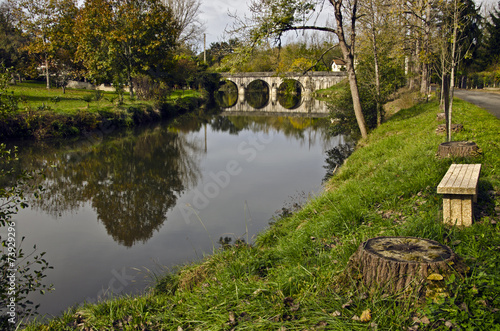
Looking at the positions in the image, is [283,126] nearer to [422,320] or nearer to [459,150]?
[459,150]

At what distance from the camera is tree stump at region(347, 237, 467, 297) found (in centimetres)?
319

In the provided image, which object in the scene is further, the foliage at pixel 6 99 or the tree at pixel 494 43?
the tree at pixel 494 43

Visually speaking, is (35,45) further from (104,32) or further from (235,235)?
(235,235)

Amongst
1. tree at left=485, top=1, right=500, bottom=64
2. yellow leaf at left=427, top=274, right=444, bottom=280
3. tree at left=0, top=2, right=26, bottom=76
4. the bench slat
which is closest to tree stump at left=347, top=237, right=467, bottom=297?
yellow leaf at left=427, top=274, right=444, bottom=280

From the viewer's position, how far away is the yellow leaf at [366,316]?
3098 millimetres

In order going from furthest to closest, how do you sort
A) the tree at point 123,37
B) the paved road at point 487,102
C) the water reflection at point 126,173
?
1. the tree at point 123,37
2. the paved road at point 487,102
3. the water reflection at point 126,173

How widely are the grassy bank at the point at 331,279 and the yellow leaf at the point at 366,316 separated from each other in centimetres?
3

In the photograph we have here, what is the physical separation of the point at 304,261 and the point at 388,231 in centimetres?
102

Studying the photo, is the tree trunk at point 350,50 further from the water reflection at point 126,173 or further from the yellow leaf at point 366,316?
the yellow leaf at point 366,316

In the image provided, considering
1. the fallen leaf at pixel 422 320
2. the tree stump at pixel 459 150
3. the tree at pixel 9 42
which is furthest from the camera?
the tree at pixel 9 42

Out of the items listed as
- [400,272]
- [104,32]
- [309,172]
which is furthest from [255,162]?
[104,32]

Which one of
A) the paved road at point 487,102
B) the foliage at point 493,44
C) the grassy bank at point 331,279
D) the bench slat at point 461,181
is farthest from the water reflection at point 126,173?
the foliage at point 493,44

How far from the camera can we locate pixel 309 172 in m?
14.0

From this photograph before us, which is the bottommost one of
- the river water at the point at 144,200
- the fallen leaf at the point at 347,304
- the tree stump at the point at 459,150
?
the river water at the point at 144,200
